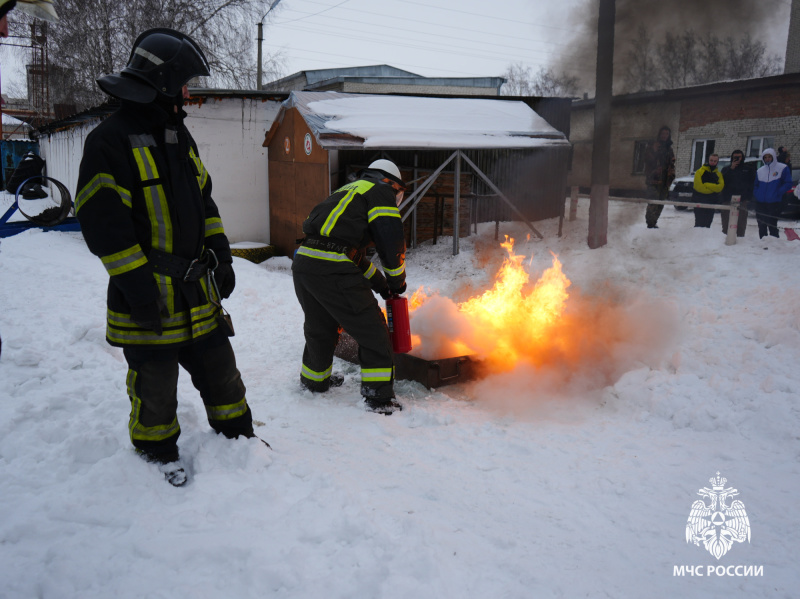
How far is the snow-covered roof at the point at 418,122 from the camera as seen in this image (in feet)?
32.7

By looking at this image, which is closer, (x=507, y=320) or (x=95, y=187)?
(x=95, y=187)

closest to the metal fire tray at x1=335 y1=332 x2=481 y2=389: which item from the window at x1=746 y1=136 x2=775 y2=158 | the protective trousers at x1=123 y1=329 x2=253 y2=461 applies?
the protective trousers at x1=123 y1=329 x2=253 y2=461

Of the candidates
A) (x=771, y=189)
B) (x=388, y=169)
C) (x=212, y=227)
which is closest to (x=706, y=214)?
(x=771, y=189)

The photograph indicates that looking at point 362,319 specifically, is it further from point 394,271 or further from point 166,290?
point 166,290

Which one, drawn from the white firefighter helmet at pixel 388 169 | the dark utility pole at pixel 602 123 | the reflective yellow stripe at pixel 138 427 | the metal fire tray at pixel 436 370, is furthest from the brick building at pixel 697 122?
the reflective yellow stripe at pixel 138 427

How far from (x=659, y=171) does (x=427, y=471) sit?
10.2 m

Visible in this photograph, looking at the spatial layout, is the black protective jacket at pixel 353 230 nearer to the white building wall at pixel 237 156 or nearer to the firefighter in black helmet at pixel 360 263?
the firefighter in black helmet at pixel 360 263

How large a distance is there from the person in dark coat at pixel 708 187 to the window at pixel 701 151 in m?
10.8

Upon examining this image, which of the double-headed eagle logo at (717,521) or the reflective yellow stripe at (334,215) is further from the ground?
the reflective yellow stripe at (334,215)

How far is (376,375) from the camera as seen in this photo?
4.67 meters

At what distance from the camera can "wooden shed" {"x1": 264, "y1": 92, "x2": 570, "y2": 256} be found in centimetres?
1036

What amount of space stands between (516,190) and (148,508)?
41.4ft

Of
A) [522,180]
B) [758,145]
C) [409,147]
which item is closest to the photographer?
[409,147]

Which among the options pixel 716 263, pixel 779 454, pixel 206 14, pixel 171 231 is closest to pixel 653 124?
pixel 716 263
